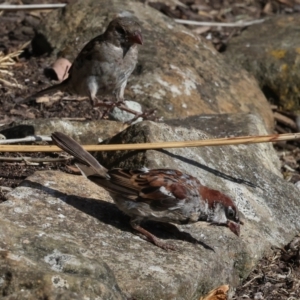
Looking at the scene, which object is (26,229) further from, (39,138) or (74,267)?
(39,138)

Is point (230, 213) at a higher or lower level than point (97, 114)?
higher

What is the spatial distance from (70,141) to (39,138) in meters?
1.07

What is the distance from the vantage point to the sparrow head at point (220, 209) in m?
5.39

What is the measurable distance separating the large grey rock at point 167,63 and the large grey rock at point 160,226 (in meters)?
1.66

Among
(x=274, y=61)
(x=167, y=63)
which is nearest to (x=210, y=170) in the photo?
(x=167, y=63)

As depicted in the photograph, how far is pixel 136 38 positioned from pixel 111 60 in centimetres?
32

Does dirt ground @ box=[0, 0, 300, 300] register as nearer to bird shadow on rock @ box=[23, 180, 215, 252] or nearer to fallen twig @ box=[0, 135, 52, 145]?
fallen twig @ box=[0, 135, 52, 145]

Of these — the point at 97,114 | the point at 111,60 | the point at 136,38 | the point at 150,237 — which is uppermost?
the point at 136,38

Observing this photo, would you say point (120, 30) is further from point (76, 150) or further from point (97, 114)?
point (76, 150)

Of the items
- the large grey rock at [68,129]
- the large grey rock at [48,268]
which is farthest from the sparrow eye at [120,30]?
the large grey rock at [48,268]

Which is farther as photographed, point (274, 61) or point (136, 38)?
point (274, 61)

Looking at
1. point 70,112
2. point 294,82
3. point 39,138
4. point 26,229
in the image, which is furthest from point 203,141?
point 294,82

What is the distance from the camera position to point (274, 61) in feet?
32.6

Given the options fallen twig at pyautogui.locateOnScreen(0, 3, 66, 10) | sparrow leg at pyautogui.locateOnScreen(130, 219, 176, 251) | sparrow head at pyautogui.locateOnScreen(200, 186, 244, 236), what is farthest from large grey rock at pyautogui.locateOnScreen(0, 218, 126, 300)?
fallen twig at pyautogui.locateOnScreen(0, 3, 66, 10)
